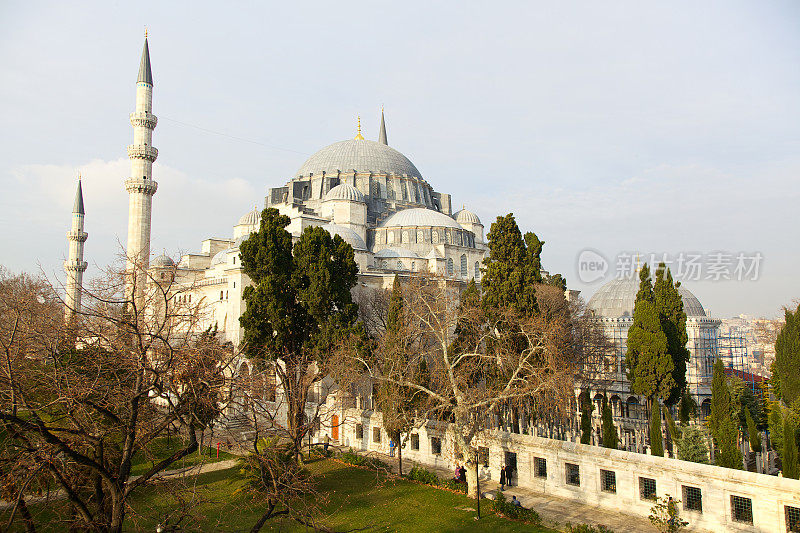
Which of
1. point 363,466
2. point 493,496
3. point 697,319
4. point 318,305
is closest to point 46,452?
point 493,496

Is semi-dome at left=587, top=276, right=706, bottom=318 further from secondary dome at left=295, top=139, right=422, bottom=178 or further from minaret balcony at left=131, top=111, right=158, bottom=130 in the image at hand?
minaret balcony at left=131, top=111, right=158, bottom=130

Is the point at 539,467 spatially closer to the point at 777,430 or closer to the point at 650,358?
the point at 650,358

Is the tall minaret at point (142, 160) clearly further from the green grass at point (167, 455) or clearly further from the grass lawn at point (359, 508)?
the grass lawn at point (359, 508)

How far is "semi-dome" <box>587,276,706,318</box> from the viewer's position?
1416 inches

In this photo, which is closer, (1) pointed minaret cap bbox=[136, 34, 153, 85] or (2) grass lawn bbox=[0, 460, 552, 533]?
(2) grass lawn bbox=[0, 460, 552, 533]

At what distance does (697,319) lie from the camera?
2977 cm

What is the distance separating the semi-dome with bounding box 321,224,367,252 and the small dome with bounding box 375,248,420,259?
4.00 ft

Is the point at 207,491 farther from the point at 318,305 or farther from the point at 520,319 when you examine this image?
the point at 520,319

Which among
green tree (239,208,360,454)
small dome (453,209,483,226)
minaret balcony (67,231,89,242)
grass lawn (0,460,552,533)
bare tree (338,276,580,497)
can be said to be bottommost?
grass lawn (0,460,552,533)

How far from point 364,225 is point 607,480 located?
90.3ft

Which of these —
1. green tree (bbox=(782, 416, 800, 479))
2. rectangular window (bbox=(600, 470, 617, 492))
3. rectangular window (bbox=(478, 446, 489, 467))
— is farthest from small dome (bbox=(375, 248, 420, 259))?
green tree (bbox=(782, 416, 800, 479))

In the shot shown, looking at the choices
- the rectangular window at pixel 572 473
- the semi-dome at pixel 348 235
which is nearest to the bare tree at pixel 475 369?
the rectangular window at pixel 572 473

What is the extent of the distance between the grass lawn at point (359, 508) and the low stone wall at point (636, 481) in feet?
7.14

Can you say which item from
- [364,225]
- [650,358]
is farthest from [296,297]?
[364,225]
